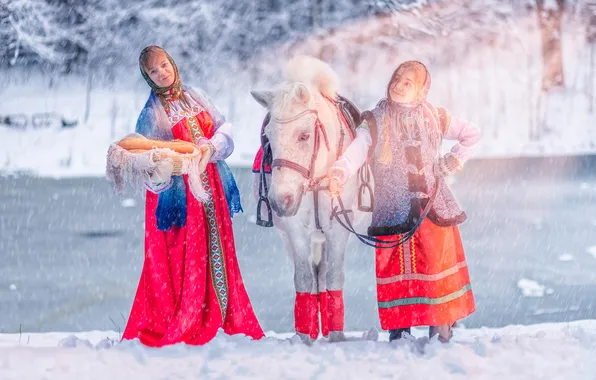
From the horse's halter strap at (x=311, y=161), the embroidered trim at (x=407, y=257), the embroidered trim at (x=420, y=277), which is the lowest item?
the embroidered trim at (x=420, y=277)

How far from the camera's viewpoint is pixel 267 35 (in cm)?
1052

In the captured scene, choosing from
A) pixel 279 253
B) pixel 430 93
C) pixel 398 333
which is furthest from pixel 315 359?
pixel 430 93

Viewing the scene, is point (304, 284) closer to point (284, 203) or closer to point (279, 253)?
point (284, 203)

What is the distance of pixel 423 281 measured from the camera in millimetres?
3312

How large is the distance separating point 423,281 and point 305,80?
1093 mm

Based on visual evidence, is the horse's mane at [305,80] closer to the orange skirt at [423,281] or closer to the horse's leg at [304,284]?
the horse's leg at [304,284]

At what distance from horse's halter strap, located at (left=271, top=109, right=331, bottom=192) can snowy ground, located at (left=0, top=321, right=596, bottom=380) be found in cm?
78

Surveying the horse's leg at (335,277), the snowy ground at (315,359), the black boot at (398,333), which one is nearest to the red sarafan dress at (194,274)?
the snowy ground at (315,359)

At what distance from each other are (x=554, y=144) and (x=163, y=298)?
830 cm

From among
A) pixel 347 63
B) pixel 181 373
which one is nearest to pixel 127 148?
pixel 181 373

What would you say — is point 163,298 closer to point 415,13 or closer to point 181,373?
point 181,373

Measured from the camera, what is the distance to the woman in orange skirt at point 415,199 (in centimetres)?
326

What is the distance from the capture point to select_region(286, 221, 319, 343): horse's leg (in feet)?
10.7

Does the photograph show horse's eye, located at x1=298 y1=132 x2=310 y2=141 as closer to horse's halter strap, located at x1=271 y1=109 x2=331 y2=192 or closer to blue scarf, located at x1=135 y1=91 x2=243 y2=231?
horse's halter strap, located at x1=271 y1=109 x2=331 y2=192
